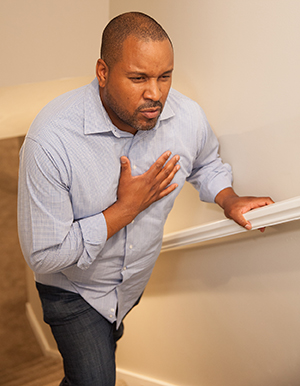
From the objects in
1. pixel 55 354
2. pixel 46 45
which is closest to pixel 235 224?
pixel 46 45

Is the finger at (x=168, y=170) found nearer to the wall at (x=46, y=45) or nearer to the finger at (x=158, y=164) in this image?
the finger at (x=158, y=164)

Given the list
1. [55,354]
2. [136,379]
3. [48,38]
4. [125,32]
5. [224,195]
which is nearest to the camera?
[125,32]

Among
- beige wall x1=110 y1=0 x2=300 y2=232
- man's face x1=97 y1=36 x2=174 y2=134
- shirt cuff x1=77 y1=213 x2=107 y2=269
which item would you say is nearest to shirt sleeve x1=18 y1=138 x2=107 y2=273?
shirt cuff x1=77 y1=213 x2=107 y2=269

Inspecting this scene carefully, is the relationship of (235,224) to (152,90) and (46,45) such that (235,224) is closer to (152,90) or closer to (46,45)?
(152,90)

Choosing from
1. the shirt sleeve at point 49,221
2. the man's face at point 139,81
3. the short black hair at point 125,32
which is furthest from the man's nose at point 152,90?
the shirt sleeve at point 49,221

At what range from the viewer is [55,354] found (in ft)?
13.0

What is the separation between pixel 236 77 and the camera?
154 centimetres

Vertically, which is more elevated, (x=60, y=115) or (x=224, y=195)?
(x=60, y=115)

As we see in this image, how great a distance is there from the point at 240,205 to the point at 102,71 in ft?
2.17

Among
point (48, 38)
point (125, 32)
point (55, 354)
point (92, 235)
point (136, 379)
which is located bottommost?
point (55, 354)

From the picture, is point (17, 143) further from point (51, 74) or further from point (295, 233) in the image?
point (295, 233)

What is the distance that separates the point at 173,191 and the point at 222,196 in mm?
187

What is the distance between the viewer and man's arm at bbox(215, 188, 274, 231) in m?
1.50

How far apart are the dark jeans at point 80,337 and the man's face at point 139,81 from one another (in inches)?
29.9
